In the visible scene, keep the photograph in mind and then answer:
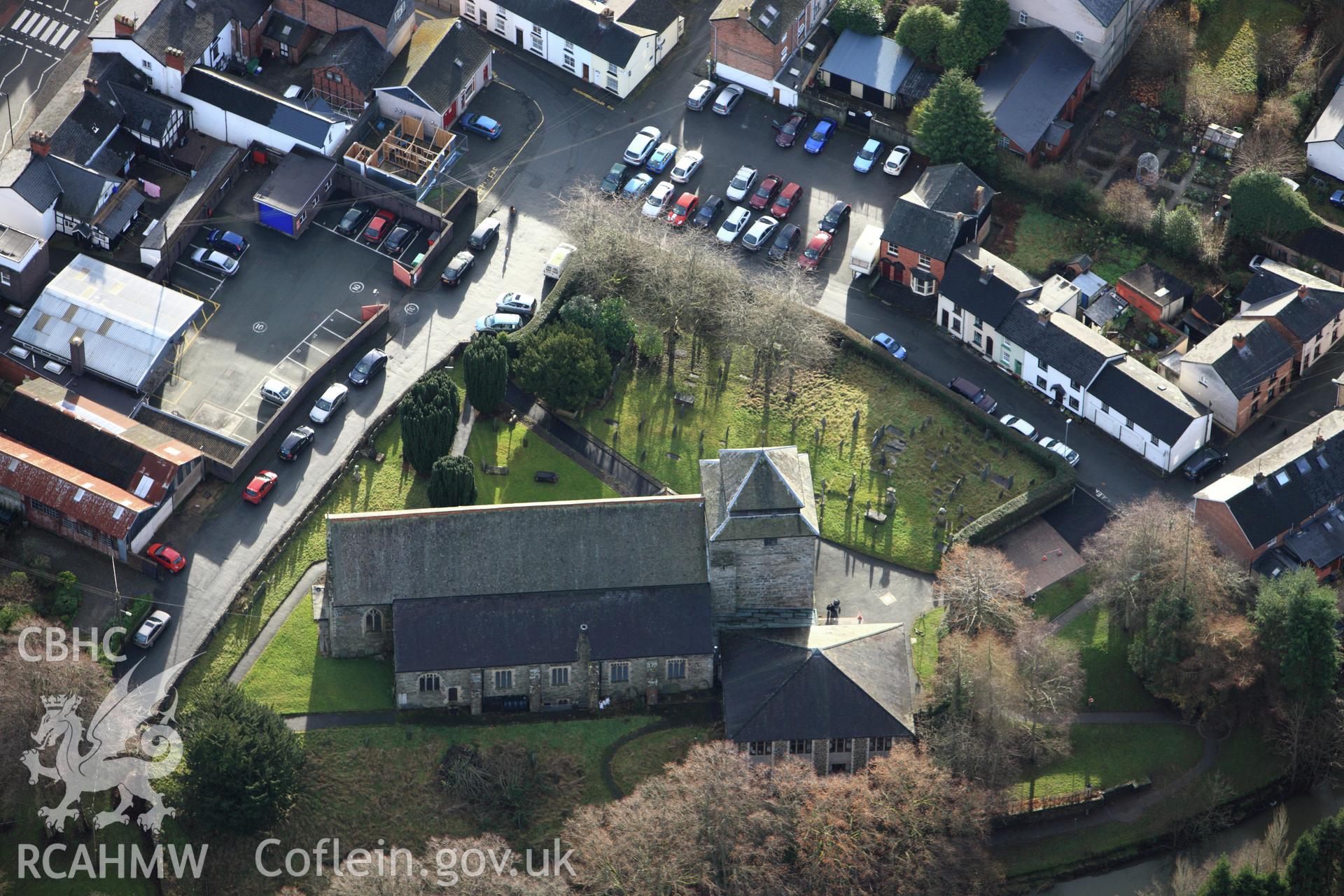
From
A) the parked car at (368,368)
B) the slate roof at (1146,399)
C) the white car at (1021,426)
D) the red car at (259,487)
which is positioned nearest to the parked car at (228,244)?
the parked car at (368,368)

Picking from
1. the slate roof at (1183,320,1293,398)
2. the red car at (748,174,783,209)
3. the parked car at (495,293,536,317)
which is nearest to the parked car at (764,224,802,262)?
the red car at (748,174,783,209)

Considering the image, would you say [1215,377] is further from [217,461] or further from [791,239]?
[217,461]

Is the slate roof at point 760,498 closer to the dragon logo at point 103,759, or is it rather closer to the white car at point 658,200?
the white car at point 658,200

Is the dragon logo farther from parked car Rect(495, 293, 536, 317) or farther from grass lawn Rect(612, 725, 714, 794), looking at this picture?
parked car Rect(495, 293, 536, 317)

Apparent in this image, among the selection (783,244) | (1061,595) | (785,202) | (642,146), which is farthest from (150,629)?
(1061,595)

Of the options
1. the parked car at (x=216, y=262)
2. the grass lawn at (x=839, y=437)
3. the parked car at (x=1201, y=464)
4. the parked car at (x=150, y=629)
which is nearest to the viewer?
the parked car at (x=150, y=629)

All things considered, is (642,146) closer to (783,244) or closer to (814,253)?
(783,244)
